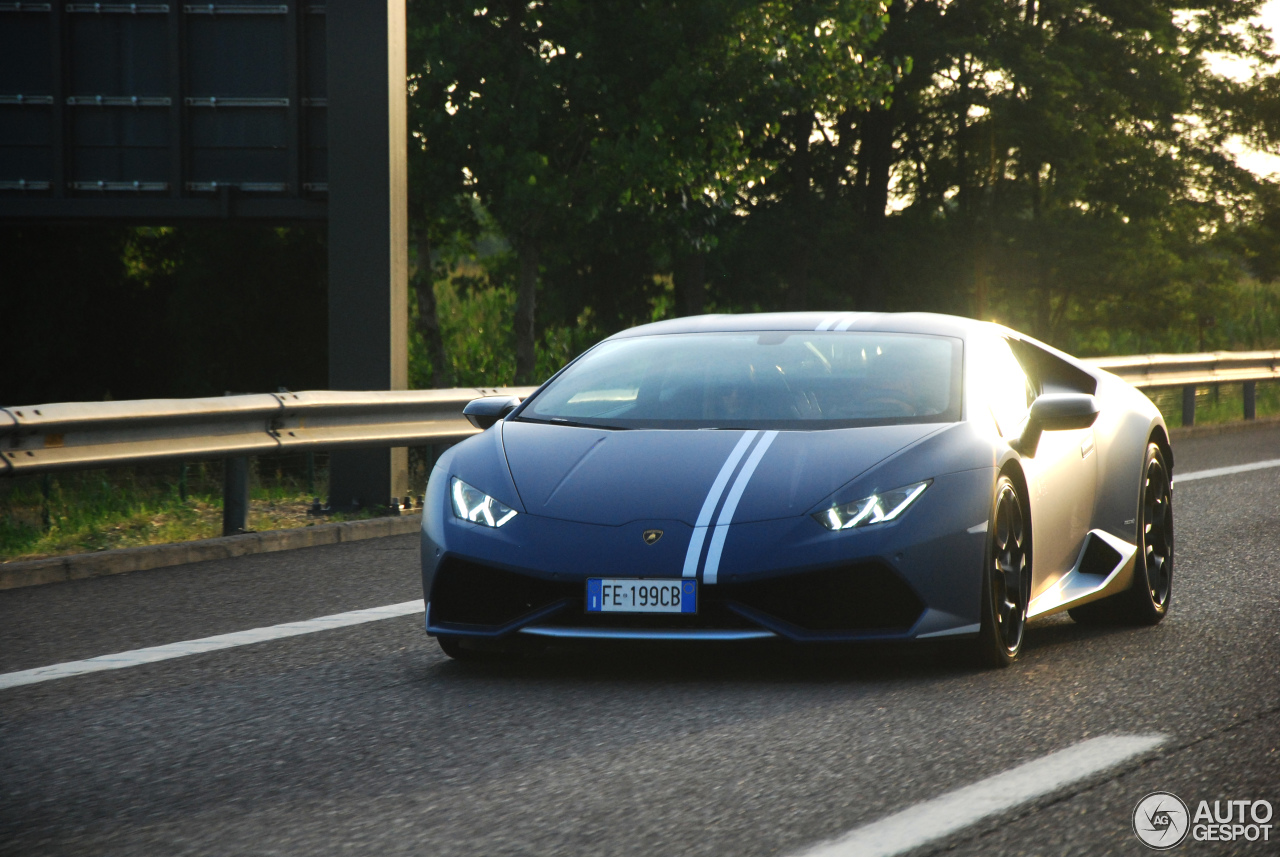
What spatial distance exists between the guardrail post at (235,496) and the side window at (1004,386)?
4780 mm

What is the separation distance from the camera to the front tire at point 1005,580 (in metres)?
5.46

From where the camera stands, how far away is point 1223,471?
14.0 metres

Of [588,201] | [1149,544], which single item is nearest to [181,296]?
[588,201]

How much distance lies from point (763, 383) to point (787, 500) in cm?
99

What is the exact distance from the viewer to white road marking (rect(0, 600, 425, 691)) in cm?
579

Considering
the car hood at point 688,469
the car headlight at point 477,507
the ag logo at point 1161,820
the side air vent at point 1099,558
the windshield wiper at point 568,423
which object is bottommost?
the ag logo at point 1161,820

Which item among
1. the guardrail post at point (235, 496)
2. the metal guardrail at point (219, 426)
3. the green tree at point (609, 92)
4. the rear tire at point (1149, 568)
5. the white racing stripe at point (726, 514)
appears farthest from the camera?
the green tree at point (609, 92)

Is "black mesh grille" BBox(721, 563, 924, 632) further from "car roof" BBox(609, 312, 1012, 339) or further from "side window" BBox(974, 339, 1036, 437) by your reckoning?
"car roof" BBox(609, 312, 1012, 339)

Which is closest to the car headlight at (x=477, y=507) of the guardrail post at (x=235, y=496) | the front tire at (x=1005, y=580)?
the front tire at (x=1005, y=580)

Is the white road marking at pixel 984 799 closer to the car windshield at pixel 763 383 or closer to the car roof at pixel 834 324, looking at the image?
the car windshield at pixel 763 383

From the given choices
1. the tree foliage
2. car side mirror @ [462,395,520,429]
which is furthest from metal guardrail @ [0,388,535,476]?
the tree foliage

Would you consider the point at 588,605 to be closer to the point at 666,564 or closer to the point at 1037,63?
the point at 666,564

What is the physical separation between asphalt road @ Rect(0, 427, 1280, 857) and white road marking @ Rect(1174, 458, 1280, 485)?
648 centimetres

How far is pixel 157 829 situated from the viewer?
3.72 m
